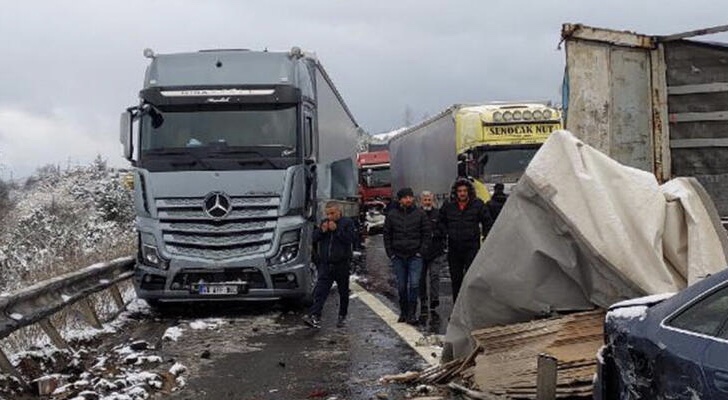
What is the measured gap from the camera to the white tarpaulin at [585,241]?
6.06 m

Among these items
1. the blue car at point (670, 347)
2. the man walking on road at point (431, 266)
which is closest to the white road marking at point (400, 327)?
the man walking on road at point (431, 266)

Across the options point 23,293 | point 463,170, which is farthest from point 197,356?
point 463,170

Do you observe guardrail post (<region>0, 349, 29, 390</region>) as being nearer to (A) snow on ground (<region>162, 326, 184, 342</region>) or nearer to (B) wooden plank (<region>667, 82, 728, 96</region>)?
(A) snow on ground (<region>162, 326, 184, 342</region>)

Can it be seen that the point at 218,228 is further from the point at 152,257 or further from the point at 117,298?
the point at 117,298

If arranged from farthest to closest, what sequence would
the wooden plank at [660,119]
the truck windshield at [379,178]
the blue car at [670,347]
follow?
the truck windshield at [379,178] < the wooden plank at [660,119] < the blue car at [670,347]

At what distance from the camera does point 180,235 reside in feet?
35.4

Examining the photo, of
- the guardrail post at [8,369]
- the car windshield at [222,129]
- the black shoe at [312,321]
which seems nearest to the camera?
the guardrail post at [8,369]

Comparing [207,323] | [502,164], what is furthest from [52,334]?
[502,164]

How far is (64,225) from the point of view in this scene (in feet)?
152

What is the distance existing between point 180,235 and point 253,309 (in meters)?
1.71

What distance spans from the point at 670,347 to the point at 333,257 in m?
6.97

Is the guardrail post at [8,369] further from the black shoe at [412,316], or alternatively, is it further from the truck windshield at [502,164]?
the truck windshield at [502,164]

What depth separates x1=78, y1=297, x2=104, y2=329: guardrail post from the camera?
9.77m

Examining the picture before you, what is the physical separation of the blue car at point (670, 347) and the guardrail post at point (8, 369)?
16.1ft
